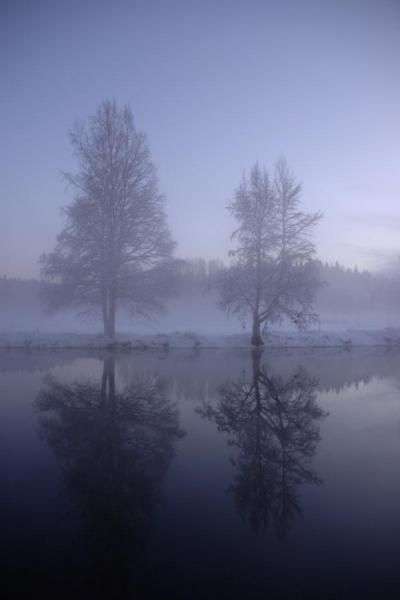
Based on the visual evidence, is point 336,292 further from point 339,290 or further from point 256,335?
point 256,335

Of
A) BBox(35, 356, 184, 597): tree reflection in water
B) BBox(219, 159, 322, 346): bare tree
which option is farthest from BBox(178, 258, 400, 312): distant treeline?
BBox(35, 356, 184, 597): tree reflection in water

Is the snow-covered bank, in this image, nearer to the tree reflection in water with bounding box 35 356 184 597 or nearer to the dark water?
the tree reflection in water with bounding box 35 356 184 597

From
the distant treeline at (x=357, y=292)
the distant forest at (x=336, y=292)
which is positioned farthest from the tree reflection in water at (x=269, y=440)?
the distant treeline at (x=357, y=292)

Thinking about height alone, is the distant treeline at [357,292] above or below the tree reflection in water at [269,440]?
above

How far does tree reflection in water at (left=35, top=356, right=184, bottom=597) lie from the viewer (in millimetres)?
3393

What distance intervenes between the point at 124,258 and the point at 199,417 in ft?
47.6

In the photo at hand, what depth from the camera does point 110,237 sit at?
67.1 ft

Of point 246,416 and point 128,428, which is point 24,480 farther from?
point 246,416

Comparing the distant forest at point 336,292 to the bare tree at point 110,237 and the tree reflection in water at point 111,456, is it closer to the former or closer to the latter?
the bare tree at point 110,237

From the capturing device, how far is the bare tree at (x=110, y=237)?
798 inches

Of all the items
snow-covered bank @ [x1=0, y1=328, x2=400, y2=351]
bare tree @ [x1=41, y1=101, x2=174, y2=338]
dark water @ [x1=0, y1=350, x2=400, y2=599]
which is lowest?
dark water @ [x1=0, y1=350, x2=400, y2=599]

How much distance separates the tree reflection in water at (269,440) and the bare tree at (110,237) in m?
11.2

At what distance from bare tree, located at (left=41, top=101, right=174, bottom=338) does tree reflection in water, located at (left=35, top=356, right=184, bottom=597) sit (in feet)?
36.0

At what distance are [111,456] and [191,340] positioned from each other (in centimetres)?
1527
